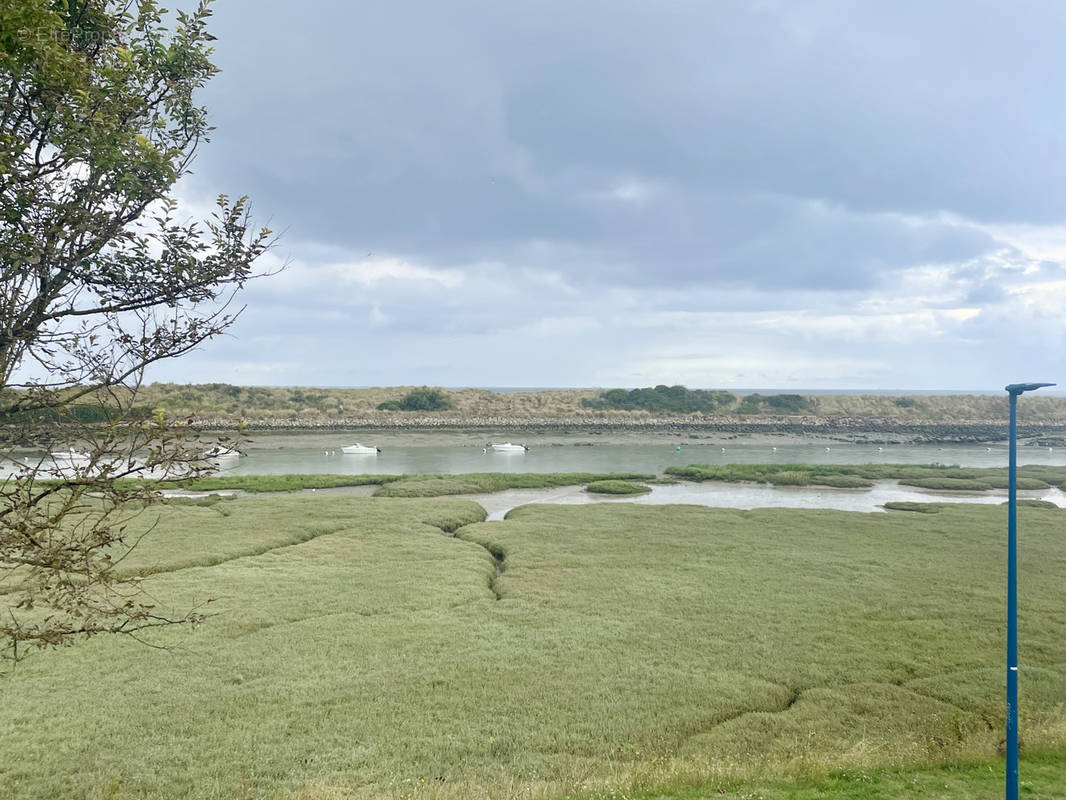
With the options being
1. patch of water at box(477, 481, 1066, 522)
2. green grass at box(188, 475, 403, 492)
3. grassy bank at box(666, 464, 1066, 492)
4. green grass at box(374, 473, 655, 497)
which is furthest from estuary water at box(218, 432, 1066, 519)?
green grass at box(188, 475, 403, 492)

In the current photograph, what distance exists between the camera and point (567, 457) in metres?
85.6

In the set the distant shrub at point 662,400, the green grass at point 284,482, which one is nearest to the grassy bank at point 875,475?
the green grass at point 284,482

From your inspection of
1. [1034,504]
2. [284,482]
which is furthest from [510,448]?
[1034,504]

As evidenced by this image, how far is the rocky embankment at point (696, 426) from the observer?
111656 millimetres

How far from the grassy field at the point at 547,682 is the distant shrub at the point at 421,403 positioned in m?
109

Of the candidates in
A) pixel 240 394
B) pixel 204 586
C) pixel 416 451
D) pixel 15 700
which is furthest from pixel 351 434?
pixel 15 700

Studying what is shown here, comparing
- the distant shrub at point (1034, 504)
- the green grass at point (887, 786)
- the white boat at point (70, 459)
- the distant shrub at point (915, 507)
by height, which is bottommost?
the green grass at point (887, 786)

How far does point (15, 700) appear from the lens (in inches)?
639

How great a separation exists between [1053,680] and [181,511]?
4219cm

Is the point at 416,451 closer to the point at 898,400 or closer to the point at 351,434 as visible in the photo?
the point at 351,434

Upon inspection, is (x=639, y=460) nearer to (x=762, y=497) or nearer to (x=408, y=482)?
(x=762, y=497)

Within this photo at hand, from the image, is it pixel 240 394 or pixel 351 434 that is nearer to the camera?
pixel 351 434

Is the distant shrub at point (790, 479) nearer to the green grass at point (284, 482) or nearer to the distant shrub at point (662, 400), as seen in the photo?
the green grass at point (284, 482)

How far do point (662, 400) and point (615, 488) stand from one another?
96699 mm
